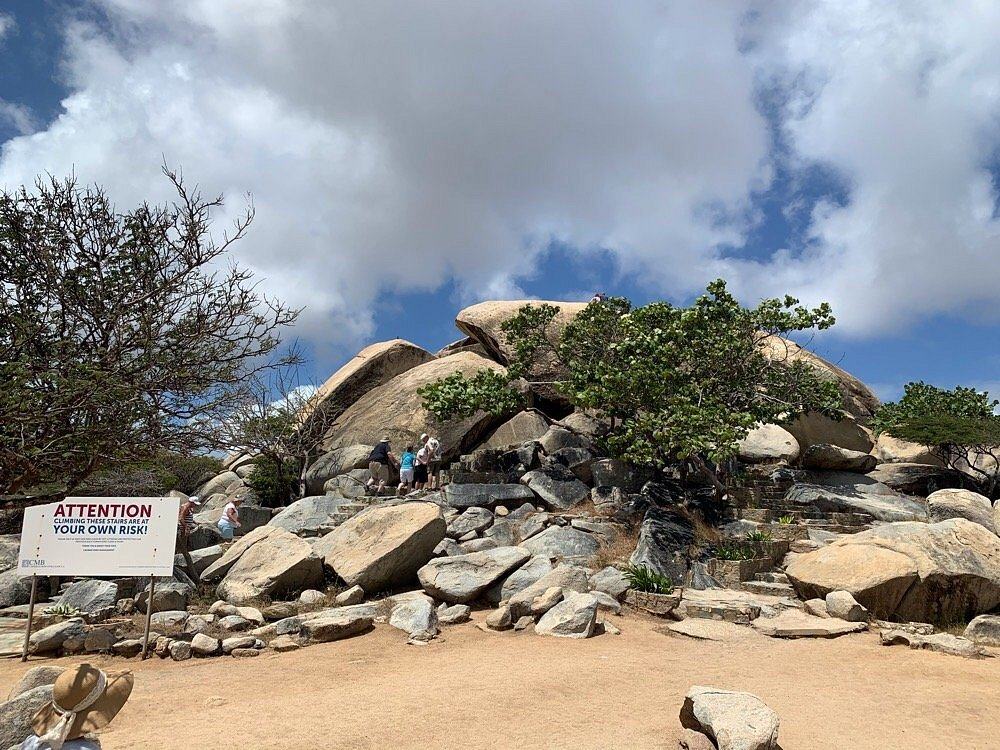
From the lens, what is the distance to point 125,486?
2300cm

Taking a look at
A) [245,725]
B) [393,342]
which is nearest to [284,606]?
[245,725]

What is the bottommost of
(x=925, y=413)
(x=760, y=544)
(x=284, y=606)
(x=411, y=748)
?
(x=411, y=748)

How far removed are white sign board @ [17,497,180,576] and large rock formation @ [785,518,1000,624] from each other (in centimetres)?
1025

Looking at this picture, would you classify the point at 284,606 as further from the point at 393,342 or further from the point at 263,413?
the point at 393,342

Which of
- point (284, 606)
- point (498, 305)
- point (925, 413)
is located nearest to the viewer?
point (284, 606)

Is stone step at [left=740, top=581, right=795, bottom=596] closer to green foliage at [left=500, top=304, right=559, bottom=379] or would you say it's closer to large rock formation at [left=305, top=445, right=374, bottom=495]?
green foliage at [left=500, top=304, right=559, bottom=379]

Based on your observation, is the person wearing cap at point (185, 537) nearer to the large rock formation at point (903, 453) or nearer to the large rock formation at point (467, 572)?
the large rock formation at point (467, 572)

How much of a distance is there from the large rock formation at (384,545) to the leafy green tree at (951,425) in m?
17.6

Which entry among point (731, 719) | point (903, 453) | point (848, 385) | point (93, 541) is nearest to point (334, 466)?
point (93, 541)

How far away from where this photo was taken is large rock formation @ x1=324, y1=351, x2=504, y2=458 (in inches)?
958

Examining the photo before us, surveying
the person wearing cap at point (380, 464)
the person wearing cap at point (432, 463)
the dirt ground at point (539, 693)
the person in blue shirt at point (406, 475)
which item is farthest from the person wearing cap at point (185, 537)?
the person wearing cap at point (432, 463)

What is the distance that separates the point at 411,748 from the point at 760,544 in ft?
33.4

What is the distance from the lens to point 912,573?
37.3 ft

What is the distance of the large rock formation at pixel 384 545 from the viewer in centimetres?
1249
